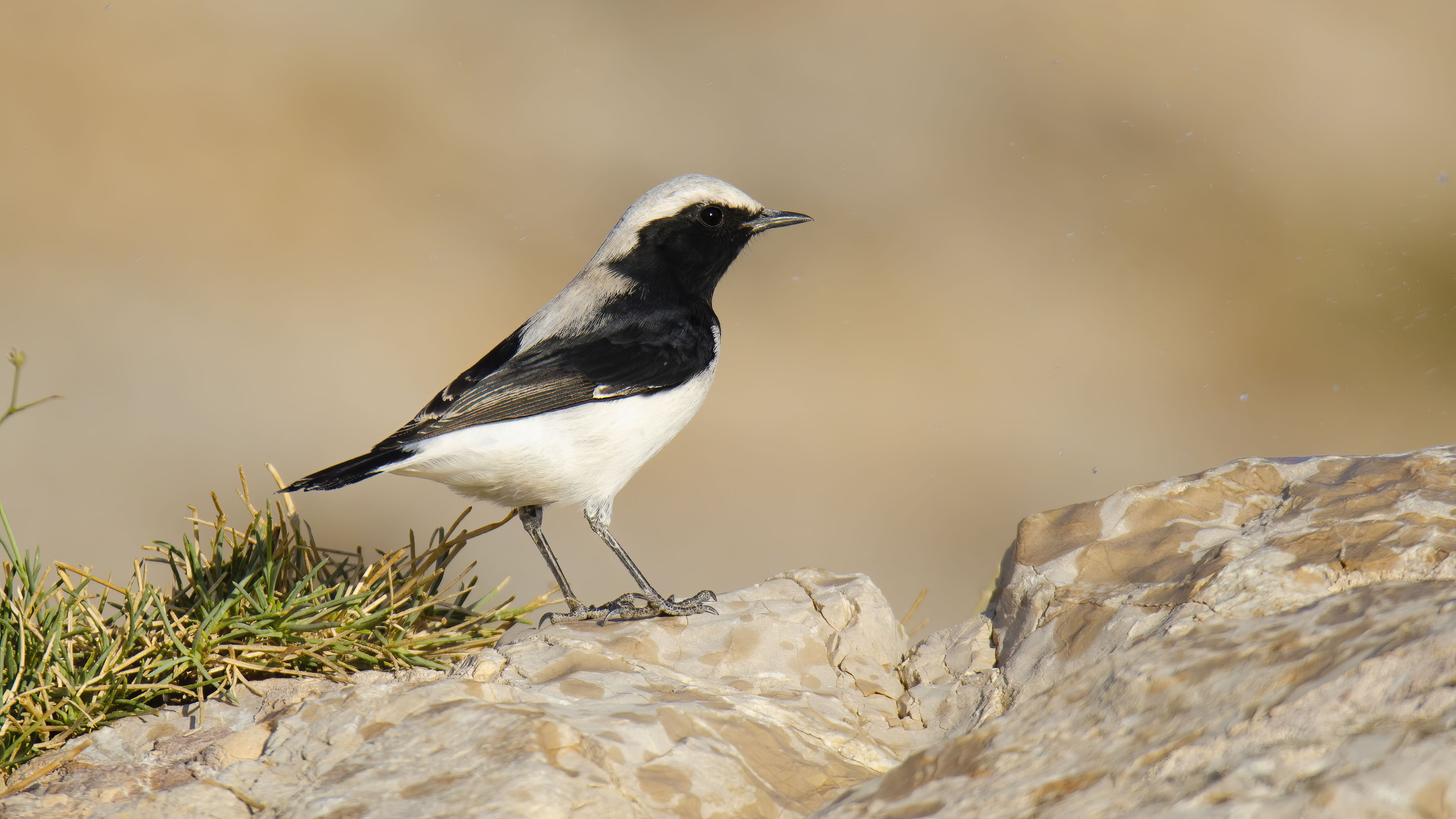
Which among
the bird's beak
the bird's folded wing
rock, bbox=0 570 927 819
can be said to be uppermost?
the bird's beak

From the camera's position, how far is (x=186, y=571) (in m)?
3.81

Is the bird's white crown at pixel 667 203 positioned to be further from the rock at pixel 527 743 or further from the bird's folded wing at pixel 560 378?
the rock at pixel 527 743

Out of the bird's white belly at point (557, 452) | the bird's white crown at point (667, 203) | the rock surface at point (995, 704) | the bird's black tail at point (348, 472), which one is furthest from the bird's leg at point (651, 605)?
the bird's white crown at point (667, 203)

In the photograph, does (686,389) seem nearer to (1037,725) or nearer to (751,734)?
(751,734)

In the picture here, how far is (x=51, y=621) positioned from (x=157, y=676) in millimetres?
381

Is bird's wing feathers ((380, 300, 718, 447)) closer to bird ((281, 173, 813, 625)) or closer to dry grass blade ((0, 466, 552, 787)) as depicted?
bird ((281, 173, 813, 625))

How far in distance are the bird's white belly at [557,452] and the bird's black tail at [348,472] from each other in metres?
0.07

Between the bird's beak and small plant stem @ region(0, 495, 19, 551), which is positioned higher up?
the bird's beak

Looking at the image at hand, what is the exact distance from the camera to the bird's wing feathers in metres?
4.66

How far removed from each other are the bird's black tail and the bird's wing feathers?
3.5 inches

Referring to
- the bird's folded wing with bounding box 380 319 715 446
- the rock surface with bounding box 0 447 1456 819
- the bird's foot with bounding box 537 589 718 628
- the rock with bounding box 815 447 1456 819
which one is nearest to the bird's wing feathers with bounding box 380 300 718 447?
the bird's folded wing with bounding box 380 319 715 446

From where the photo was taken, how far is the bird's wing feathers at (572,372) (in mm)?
4660

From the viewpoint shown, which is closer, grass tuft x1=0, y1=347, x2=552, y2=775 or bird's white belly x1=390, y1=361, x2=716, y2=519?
grass tuft x1=0, y1=347, x2=552, y2=775

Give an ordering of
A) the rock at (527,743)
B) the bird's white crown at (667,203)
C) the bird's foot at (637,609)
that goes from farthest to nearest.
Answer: the bird's white crown at (667,203) → the bird's foot at (637,609) → the rock at (527,743)
